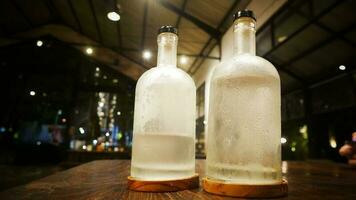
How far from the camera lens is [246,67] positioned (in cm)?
55

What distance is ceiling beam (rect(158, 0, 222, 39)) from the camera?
5.04 m

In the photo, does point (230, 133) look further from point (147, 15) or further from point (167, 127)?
point (147, 15)

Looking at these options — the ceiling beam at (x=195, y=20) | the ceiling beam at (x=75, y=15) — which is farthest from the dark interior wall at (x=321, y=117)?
the ceiling beam at (x=75, y=15)

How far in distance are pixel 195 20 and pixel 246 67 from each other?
197 inches

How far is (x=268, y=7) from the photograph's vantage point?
398 cm

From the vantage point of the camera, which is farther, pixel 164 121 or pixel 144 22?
pixel 144 22

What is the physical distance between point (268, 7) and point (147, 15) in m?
2.63

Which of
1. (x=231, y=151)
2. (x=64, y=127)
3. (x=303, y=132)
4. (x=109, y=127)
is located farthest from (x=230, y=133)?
(x=64, y=127)

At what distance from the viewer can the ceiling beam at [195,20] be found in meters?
5.04

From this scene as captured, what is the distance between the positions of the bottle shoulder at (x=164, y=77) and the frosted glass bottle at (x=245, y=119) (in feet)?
0.28

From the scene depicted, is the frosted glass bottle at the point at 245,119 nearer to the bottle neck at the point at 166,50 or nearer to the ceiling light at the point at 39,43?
the bottle neck at the point at 166,50

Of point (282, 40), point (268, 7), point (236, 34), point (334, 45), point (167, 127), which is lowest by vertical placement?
point (167, 127)

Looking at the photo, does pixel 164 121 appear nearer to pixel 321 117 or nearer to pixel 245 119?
pixel 245 119

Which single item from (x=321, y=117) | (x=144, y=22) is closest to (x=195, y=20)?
(x=144, y=22)
